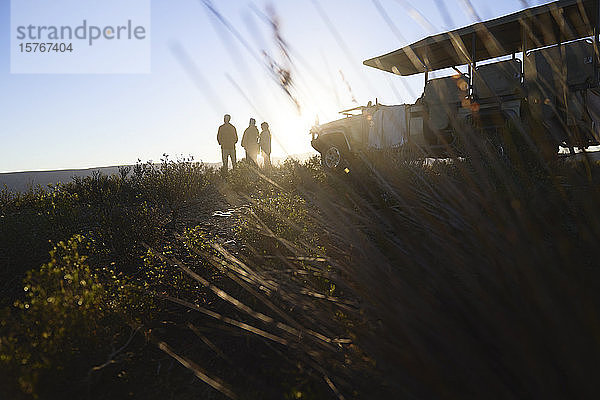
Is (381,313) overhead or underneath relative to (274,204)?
underneath

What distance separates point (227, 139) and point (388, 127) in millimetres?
6074

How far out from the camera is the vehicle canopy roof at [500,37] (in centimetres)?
635

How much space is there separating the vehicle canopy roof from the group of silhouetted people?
5.29 m

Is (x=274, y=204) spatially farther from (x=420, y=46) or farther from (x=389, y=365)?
(x=420, y=46)

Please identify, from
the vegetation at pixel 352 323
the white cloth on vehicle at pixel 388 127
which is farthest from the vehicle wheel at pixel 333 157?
the vegetation at pixel 352 323

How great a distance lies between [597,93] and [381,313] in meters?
6.61

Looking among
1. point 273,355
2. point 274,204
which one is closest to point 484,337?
point 273,355

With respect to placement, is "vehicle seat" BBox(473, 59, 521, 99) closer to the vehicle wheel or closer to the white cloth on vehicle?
the white cloth on vehicle

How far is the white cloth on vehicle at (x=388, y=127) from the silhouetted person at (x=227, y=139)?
5.43 metres

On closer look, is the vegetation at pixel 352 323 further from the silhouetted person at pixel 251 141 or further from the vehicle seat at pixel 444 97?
the silhouetted person at pixel 251 141

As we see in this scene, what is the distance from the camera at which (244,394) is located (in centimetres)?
162

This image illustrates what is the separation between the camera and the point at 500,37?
8.04 m

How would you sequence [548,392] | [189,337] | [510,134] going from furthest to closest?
1. [510,134]
2. [189,337]
3. [548,392]

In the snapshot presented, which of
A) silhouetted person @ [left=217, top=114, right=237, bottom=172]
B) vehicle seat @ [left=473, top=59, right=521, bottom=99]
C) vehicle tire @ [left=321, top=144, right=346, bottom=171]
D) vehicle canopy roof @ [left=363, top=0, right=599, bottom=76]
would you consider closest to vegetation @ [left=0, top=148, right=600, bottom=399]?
vehicle canopy roof @ [left=363, top=0, right=599, bottom=76]
